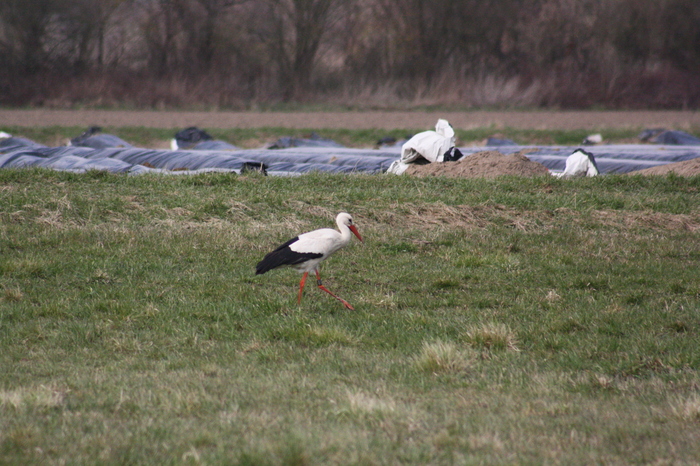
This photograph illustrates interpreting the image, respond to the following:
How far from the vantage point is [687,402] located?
430 centimetres

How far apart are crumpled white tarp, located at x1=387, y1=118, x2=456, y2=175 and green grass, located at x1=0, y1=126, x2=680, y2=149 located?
868 centimetres

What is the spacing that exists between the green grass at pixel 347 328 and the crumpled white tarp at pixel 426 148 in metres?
2.87

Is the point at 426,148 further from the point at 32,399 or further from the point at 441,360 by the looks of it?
the point at 32,399

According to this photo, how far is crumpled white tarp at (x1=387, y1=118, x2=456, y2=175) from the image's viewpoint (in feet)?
45.4

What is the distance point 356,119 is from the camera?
2991 cm

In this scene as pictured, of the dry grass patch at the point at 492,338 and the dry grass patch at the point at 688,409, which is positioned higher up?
the dry grass patch at the point at 688,409

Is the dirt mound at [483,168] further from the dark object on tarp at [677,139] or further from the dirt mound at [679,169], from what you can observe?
the dark object on tarp at [677,139]

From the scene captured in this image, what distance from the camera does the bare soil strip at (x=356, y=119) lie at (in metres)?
26.8

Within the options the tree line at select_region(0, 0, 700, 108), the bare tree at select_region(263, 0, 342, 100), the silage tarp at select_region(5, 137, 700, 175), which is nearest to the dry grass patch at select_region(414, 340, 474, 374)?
the silage tarp at select_region(5, 137, 700, 175)

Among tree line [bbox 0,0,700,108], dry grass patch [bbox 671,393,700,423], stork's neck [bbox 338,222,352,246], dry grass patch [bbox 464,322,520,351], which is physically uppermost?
tree line [bbox 0,0,700,108]

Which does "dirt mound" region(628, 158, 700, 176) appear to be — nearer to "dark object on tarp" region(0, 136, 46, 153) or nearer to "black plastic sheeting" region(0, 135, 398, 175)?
"black plastic sheeting" region(0, 135, 398, 175)

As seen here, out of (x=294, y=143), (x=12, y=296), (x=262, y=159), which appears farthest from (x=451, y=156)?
(x=12, y=296)

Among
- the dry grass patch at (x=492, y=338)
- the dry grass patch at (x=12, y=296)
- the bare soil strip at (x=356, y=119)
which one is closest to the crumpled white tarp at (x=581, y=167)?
the dry grass patch at (x=492, y=338)

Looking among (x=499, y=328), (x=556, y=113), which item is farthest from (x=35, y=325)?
(x=556, y=113)
